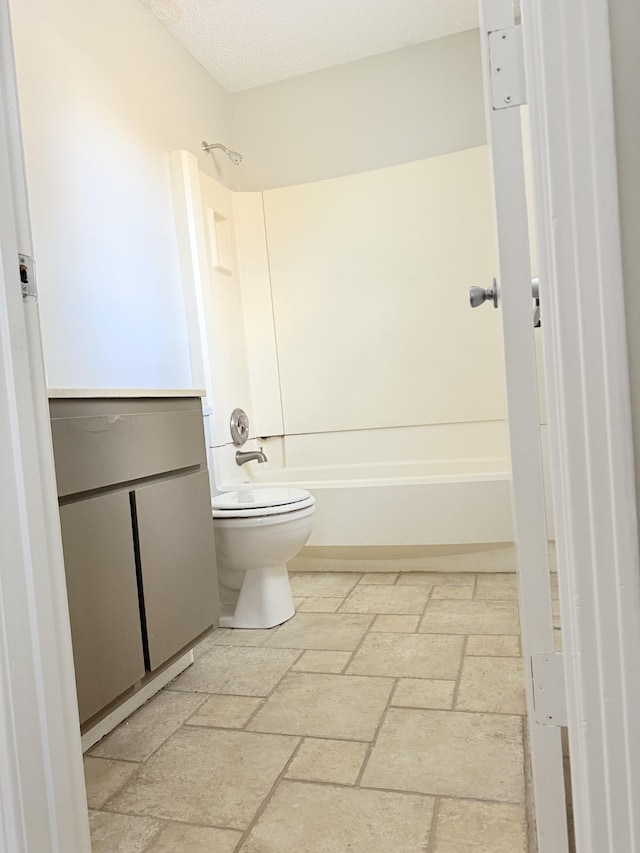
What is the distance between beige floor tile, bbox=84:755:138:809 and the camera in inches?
55.0

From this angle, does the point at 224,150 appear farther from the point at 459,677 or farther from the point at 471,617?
the point at 459,677

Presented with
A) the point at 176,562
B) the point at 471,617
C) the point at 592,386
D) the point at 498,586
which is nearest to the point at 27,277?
the point at 592,386

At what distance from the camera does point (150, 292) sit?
8.75ft

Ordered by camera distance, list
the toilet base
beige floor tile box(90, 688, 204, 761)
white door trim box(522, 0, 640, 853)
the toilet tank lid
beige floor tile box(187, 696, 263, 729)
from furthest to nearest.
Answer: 1. the toilet base
2. the toilet tank lid
3. beige floor tile box(187, 696, 263, 729)
4. beige floor tile box(90, 688, 204, 761)
5. white door trim box(522, 0, 640, 853)

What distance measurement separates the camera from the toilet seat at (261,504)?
229 cm

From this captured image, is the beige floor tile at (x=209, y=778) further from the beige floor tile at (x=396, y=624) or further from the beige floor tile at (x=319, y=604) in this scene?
the beige floor tile at (x=319, y=604)

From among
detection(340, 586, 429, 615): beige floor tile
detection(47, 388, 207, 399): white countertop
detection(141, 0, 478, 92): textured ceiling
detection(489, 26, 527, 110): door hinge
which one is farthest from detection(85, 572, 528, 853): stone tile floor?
detection(141, 0, 478, 92): textured ceiling

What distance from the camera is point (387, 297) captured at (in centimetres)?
334

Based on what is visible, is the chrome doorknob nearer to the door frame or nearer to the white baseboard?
the door frame

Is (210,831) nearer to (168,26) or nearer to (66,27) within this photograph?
(66,27)

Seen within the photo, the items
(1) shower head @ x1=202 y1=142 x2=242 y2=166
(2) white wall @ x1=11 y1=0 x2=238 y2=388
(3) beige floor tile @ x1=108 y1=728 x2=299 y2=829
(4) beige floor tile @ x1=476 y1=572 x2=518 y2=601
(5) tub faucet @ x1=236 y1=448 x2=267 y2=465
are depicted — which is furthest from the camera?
(1) shower head @ x1=202 y1=142 x2=242 y2=166

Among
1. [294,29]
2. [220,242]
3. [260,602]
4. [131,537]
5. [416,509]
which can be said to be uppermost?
[294,29]

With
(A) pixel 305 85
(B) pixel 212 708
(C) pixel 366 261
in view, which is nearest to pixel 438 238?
(C) pixel 366 261

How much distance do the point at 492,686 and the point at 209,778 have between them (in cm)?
81
